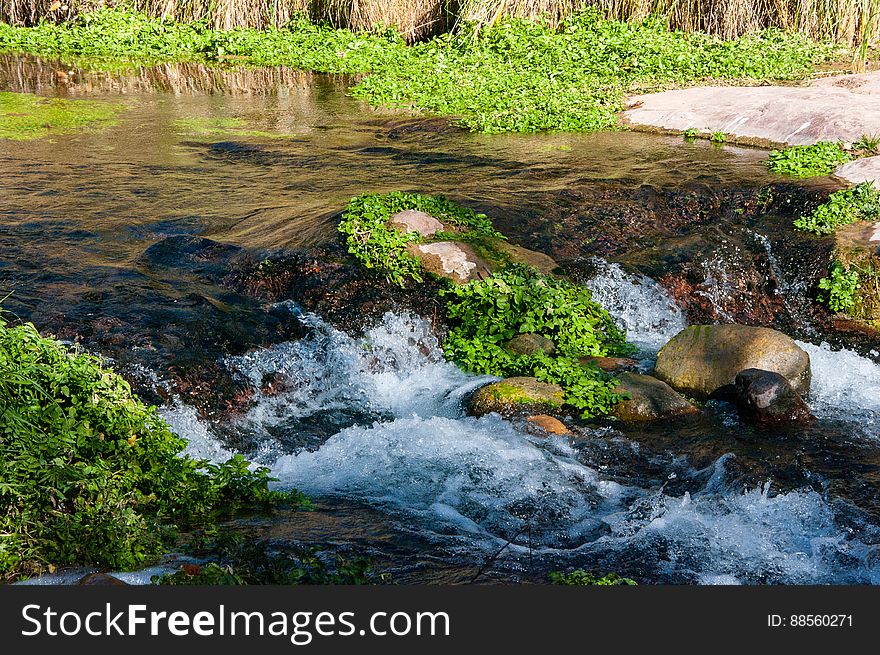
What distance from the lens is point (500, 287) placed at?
7.86 m

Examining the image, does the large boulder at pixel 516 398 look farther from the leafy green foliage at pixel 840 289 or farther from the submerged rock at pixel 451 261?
the leafy green foliage at pixel 840 289

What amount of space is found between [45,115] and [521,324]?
8.70 meters

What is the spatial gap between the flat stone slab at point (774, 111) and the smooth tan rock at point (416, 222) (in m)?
5.37

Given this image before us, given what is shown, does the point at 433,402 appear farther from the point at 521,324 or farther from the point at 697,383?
the point at 697,383

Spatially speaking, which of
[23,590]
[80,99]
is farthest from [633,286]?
[80,99]

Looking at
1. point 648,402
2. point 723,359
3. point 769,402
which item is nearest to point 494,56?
point 723,359

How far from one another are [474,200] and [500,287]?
224 centimetres

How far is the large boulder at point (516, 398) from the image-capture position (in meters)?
6.84

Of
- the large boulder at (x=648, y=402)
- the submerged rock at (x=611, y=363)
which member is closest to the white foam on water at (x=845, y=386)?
the large boulder at (x=648, y=402)

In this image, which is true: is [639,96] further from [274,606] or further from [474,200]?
[274,606]

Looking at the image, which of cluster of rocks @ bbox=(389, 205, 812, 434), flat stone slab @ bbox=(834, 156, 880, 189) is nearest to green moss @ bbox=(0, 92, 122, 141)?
cluster of rocks @ bbox=(389, 205, 812, 434)

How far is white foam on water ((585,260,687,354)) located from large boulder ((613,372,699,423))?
1.41 m

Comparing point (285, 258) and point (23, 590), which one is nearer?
point (23, 590)

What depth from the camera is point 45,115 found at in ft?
43.6
